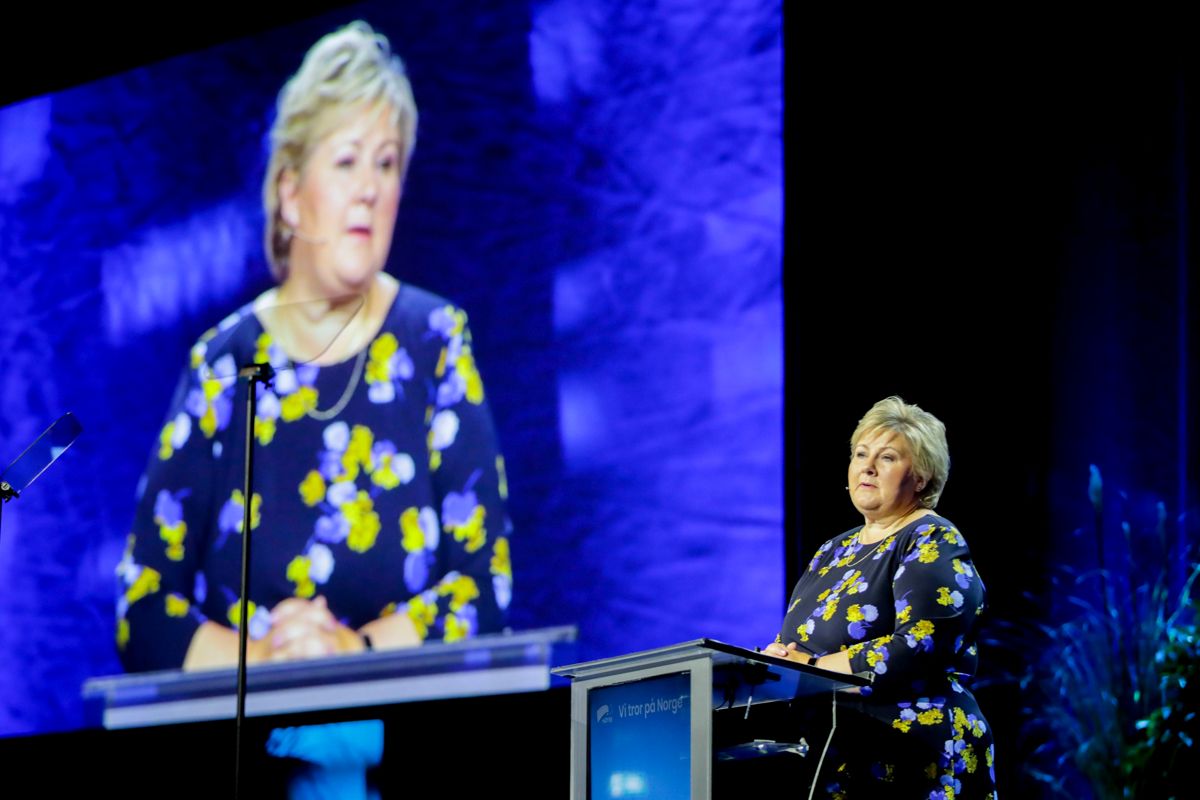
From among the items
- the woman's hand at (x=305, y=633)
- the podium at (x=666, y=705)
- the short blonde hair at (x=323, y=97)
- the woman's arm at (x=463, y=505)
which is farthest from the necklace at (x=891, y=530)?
the short blonde hair at (x=323, y=97)

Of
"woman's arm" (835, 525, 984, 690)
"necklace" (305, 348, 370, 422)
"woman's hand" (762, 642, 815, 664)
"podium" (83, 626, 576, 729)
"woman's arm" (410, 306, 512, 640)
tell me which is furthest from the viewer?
"necklace" (305, 348, 370, 422)

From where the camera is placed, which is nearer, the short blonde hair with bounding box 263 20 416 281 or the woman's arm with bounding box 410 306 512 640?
the woman's arm with bounding box 410 306 512 640

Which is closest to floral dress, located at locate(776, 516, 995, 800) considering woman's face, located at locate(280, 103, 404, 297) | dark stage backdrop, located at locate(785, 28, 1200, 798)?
dark stage backdrop, located at locate(785, 28, 1200, 798)

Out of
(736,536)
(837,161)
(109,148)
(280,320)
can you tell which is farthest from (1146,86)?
(109,148)

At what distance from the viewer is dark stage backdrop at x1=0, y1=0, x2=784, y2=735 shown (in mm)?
4055

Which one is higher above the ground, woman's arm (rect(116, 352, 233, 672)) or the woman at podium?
woman's arm (rect(116, 352, 233, 672))

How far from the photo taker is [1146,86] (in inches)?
154

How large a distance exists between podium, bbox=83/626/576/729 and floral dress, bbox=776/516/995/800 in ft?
5.21

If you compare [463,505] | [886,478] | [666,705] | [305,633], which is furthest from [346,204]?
[666,705]

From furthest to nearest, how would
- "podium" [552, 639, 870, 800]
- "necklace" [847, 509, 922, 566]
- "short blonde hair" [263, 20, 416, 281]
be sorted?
"short blonde hair" [263, 20, 416, 281]
"necklace" [847, 509, 922, 566]
"podium" [552, 639, 870, 800]

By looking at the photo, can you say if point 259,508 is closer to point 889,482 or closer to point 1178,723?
point 889,482

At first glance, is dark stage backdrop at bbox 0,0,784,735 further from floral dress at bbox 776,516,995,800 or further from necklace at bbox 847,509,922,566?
floral dress at bbox 776,516,995,800

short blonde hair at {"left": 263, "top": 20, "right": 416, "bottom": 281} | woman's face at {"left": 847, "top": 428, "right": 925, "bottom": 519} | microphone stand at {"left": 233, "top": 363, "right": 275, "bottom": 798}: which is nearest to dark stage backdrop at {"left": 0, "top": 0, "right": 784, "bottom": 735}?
short blonde hair at {"left": 263, "top": 20, "right": 416, "bottom": 281}

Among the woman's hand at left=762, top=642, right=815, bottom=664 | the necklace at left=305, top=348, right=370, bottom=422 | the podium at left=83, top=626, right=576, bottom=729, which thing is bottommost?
the woman's hand at left=762, top=642, right=815, bottom=664
